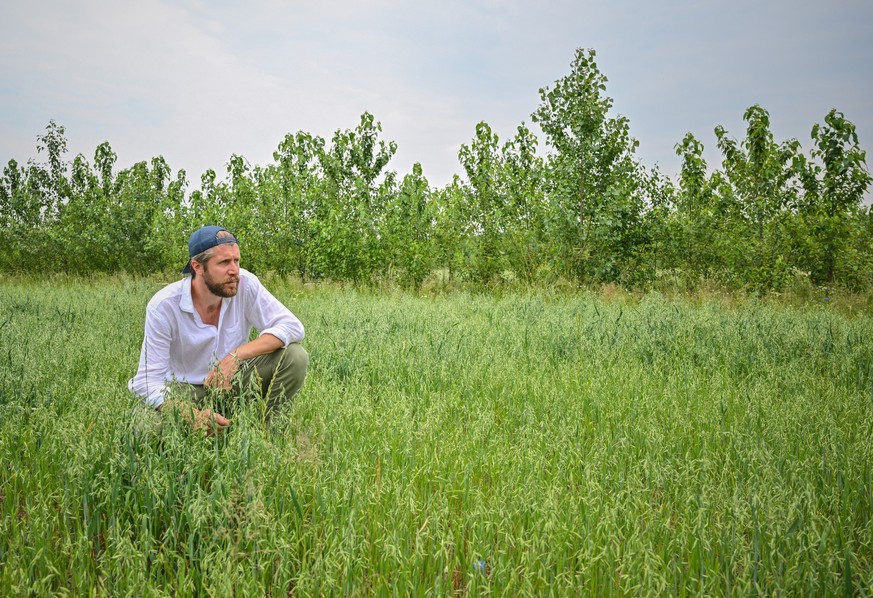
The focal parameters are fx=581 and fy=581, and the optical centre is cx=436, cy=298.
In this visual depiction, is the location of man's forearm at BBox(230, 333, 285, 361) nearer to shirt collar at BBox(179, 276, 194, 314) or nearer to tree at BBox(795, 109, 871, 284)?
shirt collar at BBox(179, 276, 194, 314)

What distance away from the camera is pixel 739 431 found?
3.46 m

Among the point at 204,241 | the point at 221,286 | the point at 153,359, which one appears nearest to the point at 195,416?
the point at 153,359

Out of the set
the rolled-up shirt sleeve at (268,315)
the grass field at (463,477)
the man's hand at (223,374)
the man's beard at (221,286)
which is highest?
the man's beard at (221,286)

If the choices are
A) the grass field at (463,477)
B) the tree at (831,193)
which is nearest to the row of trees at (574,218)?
the tree at (831,193)

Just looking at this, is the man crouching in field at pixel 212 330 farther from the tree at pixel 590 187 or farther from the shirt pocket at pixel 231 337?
the tree at pixel 590 187

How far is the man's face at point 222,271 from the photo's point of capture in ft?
11.4

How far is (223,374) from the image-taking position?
2.89 meters

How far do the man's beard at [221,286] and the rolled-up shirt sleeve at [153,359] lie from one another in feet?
1.06

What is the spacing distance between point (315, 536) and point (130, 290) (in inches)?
486

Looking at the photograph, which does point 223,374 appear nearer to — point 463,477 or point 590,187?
point 463,477

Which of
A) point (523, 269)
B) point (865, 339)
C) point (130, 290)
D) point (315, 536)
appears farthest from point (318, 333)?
point (130, 290)

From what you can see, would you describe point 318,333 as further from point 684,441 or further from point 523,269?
point 523,269

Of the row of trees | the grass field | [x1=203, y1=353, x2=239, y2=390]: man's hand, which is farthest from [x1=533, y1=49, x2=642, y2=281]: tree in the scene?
[x1=203, y1=353, x2=239, y2=390]: man's hand

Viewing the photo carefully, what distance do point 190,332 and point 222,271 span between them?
1.47ft
